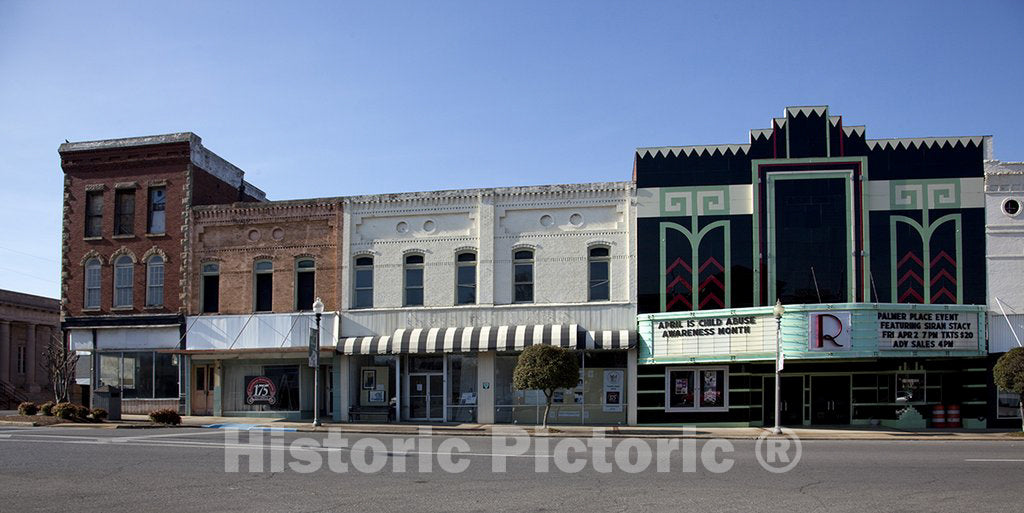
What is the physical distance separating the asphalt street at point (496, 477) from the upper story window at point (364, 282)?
1143 cm

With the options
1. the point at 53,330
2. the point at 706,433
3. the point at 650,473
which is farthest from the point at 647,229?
the point at 53,330

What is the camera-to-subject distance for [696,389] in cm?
3086

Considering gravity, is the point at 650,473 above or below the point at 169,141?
below

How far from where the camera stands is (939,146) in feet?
98.7

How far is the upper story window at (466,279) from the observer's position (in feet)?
108

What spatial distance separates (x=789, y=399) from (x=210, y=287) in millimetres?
22088

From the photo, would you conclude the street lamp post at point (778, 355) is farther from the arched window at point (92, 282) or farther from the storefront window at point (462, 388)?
the arched window at point (92, 282)

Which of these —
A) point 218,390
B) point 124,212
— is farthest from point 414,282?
point 124,212

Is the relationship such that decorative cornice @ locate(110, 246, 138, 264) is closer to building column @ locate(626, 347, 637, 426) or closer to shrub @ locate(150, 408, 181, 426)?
shrub @ locate(150, 408, 181, 426)

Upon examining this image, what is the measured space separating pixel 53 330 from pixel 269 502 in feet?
171

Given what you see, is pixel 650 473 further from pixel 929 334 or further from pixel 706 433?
pixel 929 334

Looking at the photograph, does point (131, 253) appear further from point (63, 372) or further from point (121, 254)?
point (63, 372)

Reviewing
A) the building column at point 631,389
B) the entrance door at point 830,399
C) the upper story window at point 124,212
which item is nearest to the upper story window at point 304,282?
the upper story window at point 124,212

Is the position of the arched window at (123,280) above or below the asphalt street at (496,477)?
above
